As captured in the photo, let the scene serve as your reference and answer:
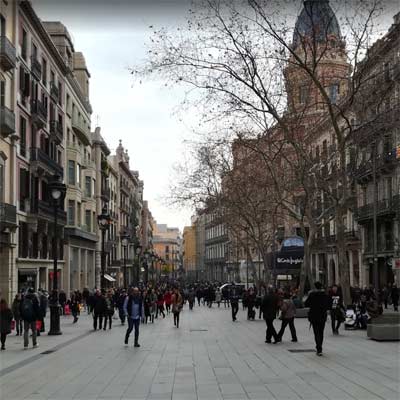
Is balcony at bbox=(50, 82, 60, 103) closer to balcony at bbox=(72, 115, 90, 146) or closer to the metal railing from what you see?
balcony at bbox=(72, 115, 90, 146)

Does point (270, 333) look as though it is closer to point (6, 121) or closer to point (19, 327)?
point (19, 327)

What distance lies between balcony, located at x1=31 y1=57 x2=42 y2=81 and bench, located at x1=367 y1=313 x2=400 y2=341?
27.5 metres

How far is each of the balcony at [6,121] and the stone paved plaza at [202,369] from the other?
14.0m

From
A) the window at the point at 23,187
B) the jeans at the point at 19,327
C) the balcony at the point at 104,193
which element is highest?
the balcony at the point at 104,193

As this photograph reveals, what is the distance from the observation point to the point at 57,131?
45500mm

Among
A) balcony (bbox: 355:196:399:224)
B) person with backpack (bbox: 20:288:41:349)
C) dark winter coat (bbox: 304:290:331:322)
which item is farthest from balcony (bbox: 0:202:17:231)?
balcony (bbox: 355:196:399:224)

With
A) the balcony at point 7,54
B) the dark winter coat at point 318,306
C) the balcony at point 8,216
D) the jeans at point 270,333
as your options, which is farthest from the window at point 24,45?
the dark winter coat at point 318,306

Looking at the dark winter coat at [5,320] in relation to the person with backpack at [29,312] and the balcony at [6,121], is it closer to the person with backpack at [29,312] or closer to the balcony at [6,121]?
the person with backpack at [29,312]

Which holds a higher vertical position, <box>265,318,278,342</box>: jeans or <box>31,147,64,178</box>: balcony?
<box>31,147,64,178</box>: balcony

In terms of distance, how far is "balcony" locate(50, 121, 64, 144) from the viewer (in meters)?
43.9

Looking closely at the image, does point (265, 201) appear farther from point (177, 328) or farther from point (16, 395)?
point (16, 395)

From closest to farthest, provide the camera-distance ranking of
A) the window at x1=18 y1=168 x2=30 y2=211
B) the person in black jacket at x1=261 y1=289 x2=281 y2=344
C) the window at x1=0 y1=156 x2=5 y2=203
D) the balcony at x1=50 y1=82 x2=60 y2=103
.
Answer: the person in black jacket at x1=261 y1=289 x2=281 y2=344, the window at x1=0 y1=156 x2=5 y2=203, the window at x1=18 y1=168 x2=30 y2=211, the balcony at x1=50 y1=82 x2=60 y2=103

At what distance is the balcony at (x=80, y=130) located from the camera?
52.8 metres

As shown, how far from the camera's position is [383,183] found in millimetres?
48031
